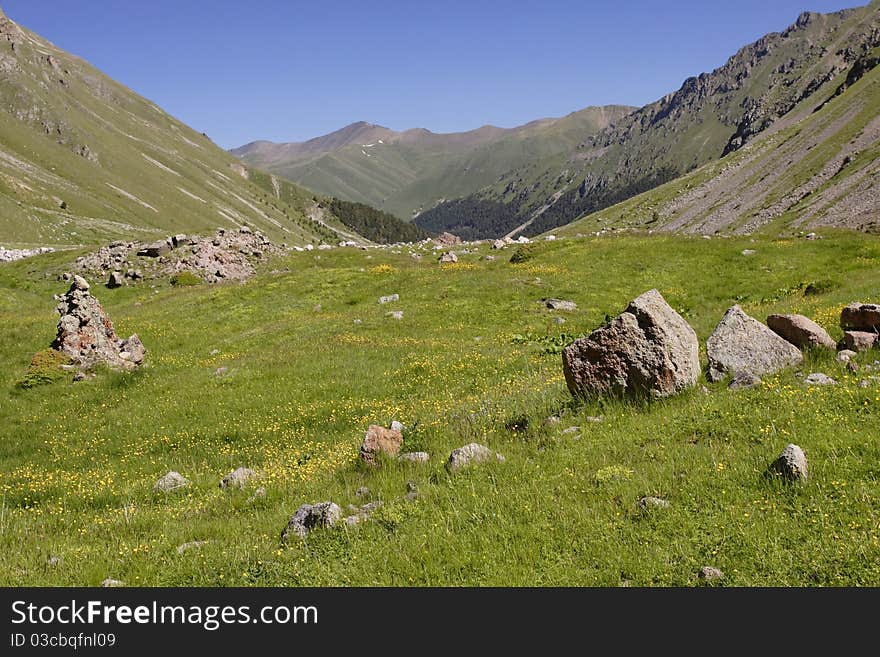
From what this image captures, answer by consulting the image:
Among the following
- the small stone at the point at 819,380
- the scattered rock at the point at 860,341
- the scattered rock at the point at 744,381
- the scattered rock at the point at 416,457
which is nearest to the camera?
the small stone at the point at 819,380

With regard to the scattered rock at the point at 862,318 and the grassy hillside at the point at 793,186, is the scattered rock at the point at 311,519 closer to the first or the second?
the scattered rock at the point at 862,318

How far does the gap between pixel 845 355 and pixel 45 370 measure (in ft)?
93.6

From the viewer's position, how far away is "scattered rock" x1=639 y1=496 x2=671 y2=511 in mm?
7595

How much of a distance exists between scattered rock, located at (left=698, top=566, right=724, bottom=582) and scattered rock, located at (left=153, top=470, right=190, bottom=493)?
11.3 meters

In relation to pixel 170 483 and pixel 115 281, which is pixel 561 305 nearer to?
pixel 170 483

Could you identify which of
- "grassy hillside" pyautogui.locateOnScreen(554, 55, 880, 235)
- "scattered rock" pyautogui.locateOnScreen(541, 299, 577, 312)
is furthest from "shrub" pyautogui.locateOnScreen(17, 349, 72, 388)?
"grassy hillside" pyautogui.locateOnScreen(554, 55, 880, 235)

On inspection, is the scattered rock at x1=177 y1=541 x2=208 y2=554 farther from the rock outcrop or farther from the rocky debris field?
the rocky debris field

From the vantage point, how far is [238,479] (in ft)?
40.1

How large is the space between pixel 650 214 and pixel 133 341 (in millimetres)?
135844

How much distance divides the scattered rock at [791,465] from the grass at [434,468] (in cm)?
18

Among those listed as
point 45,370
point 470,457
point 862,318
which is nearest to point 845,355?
point 862,318

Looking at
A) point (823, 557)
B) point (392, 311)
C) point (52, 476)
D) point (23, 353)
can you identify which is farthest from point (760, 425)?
point (23, 353)

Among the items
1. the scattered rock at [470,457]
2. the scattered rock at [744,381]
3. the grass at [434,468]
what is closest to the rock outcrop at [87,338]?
the grass at [434,468]

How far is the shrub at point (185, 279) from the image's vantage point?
49.7 meters
